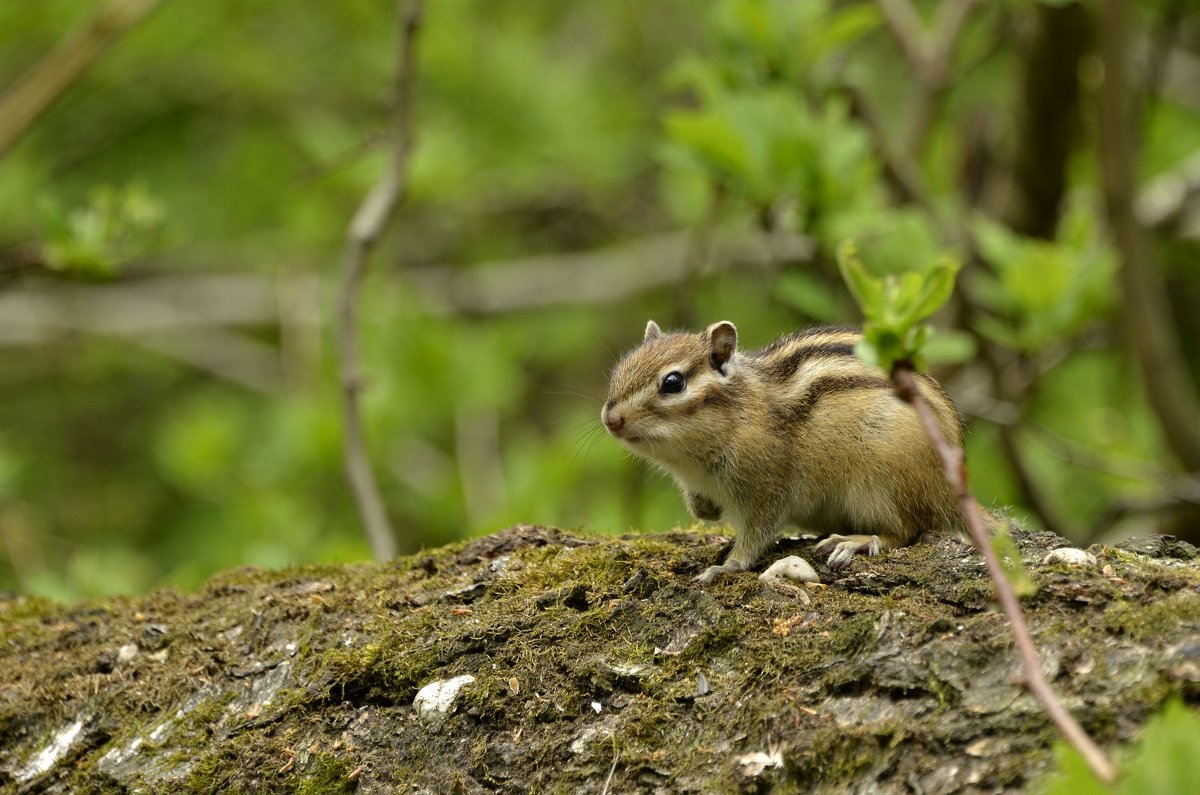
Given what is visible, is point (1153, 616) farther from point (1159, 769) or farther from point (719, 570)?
point (719, 570)

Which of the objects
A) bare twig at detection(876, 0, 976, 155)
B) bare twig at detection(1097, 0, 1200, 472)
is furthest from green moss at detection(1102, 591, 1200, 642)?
bare twig at detection(876, 0, 976, 155)

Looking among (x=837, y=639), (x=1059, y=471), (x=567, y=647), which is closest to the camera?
(x=837, y=639)

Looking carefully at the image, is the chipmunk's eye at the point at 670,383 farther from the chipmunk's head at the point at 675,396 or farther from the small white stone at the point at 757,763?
the small white stone at the point at 757,763

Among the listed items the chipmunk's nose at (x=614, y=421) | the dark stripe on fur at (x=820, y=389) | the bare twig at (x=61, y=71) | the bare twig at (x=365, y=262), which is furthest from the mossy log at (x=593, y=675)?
the bare twig at (x=61, y=71)

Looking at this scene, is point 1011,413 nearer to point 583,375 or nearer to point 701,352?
point 701,352

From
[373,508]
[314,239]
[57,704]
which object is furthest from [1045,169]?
[57,704]

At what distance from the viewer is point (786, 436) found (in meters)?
4.03

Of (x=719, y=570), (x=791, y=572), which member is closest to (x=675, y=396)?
(x=719, y=570)

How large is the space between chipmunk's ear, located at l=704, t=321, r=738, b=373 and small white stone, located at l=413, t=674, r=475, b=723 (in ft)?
5.50

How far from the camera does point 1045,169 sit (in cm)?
690

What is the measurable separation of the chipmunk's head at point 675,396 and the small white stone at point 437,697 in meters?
1.30

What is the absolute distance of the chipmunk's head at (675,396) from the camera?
409cm

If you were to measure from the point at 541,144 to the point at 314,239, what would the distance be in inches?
66.2

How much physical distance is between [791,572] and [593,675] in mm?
635
